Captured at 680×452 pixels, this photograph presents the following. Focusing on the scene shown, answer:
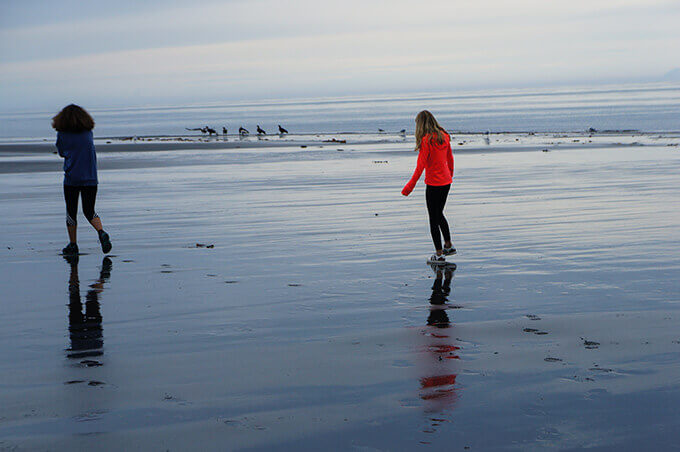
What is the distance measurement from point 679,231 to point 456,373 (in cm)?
743

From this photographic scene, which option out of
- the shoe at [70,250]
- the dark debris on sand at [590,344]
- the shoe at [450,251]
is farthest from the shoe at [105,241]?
the dark debris on sand at [590,344]

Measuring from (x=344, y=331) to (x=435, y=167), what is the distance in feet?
13.3

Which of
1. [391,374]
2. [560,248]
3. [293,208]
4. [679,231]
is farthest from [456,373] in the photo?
[293,208]

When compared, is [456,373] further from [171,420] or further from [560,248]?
[560,248]

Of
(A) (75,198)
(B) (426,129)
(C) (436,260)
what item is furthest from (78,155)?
(C) (436,260)

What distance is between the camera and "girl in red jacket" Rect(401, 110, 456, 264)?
9766 millimetres

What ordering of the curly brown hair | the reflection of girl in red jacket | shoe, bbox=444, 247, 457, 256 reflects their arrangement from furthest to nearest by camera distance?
the curly brown hair
shoe, bbox=444, 247, 457, 256
the reflection of girl in red jacket

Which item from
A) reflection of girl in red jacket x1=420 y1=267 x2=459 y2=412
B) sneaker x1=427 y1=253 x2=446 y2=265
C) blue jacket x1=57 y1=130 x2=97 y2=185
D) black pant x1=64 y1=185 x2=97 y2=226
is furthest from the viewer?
black pant x1=64 y1=185 x2=97 y2=226

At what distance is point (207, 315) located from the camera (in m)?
7.05

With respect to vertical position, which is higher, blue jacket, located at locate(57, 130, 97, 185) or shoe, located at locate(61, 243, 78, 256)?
blue jacket, located at locate(57, 130, 97, 185)

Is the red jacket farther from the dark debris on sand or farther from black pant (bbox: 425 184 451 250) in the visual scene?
the dark debris on sand

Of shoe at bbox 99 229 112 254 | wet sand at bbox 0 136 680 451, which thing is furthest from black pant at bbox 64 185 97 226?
wet sand at bbox 0 136 680 451

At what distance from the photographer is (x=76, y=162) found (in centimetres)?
1052

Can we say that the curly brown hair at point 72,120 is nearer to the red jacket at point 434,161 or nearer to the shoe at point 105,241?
the shoe at point 105,241
